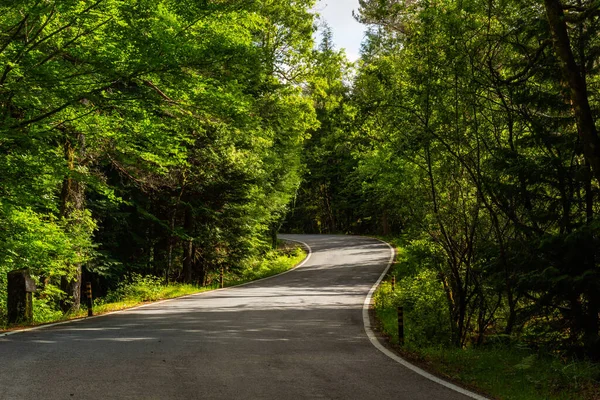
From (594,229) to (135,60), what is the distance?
8.98m

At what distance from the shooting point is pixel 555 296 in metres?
8.98

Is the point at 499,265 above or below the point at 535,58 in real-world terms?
below

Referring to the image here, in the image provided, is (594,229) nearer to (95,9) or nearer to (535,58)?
(535,58)

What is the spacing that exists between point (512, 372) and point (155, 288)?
14.7 m

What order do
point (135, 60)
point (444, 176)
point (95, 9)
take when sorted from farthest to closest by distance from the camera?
point (444, 176)
point (135, 60)
point (95, 9)

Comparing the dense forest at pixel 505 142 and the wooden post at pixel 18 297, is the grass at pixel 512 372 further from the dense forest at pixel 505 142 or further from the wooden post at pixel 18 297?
the wooden post at pixel 18 297

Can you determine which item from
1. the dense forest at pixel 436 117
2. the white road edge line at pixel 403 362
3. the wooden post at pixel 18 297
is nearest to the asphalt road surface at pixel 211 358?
A: the white road edge line at pixel 403 362

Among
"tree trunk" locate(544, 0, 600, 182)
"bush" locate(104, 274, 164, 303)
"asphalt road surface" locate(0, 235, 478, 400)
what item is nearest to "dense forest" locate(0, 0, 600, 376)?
"tree trunk" locate(544, 0, 600, 182)

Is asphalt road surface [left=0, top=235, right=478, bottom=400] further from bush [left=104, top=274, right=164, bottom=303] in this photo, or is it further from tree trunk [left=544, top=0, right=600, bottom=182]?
tree trunk [left=544, top=0, right=600, bottom=182]

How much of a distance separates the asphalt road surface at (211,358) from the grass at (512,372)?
72cm

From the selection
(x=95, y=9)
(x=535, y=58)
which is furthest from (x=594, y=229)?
(x=95, y=9)

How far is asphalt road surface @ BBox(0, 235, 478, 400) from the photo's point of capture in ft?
20.0

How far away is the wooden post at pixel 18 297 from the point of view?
12297 millimetres

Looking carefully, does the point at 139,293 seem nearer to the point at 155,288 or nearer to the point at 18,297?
the point at 155,288
